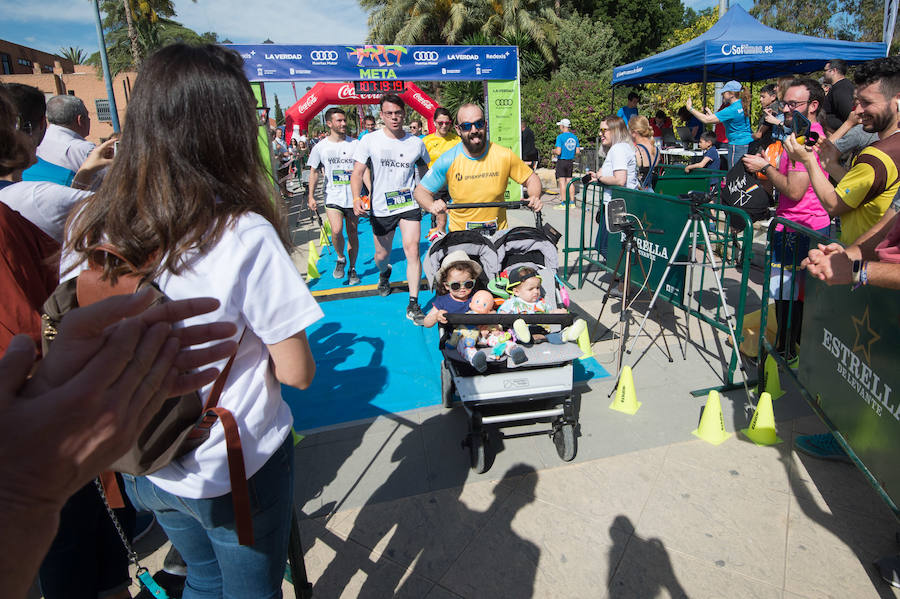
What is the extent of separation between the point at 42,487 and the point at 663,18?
38.6 m

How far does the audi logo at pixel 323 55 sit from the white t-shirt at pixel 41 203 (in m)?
9.34

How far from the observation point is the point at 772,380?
13.3 feet

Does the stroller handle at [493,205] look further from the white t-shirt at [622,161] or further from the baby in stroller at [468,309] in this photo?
the white t-shirt at [622,161]

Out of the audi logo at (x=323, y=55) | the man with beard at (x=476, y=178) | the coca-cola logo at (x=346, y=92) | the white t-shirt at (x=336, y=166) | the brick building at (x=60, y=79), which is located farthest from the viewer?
the brick building at (x=60, y=79)

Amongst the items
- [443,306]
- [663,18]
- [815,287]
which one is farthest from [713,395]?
[663,18]

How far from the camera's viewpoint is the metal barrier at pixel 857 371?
7.50 ft

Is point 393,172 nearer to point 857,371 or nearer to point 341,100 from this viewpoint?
point 857,371

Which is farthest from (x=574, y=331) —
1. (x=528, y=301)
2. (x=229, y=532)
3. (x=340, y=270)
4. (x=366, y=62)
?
(x=366, y=62)

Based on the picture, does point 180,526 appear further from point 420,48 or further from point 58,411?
point 420,48

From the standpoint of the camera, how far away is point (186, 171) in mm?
1338

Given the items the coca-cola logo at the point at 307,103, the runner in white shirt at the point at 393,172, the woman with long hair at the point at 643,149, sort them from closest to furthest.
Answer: the runner in white shirt at the point at 393,172 → the woman with long hair at the point at 643,149 → the coca-cola logo at the point at 307,103

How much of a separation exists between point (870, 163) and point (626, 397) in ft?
6.97

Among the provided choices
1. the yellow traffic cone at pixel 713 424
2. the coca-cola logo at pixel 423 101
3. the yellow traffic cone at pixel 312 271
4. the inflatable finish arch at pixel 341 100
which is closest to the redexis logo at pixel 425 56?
the inflatable finish arch at pixel 341 100

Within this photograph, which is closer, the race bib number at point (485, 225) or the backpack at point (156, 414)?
the backpack at point (156, 414)
